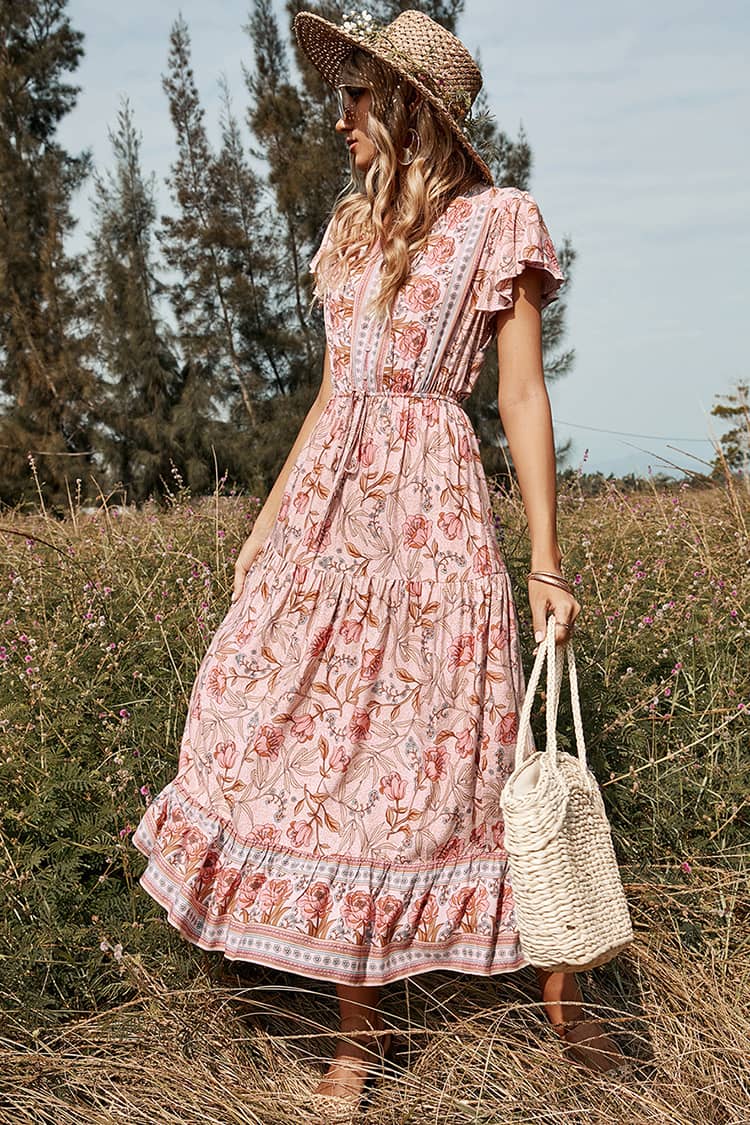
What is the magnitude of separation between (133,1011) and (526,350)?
1494 millimetres

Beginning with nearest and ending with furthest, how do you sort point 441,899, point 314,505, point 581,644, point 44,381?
1. point 441,899
2. point 314,505
3. point 581,644
4. point 44,381

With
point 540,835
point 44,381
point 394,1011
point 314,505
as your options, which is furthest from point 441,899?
point 44,381

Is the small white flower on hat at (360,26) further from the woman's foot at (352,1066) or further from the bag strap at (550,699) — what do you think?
the woman's foot at (352,1066)

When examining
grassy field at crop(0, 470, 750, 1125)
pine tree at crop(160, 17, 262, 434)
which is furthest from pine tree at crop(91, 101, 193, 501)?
grassy field at crop(0, 470, 750, 1125)

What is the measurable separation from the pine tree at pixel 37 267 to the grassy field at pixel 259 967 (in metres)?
8.36

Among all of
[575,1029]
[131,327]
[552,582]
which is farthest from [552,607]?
[131,327]

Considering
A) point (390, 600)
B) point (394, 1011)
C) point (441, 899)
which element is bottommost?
point (394, 1011)

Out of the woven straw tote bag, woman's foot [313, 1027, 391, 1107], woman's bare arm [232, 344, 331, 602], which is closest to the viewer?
the woven straw tote bag

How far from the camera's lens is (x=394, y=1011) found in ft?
7.15

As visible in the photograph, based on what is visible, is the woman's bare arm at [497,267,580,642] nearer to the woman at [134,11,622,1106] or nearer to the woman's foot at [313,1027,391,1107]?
the woman at [134,11,622,1106]

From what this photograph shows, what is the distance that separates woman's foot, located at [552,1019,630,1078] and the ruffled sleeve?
1324 millimetres

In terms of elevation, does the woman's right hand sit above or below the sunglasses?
below

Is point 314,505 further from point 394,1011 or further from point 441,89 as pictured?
point 394,1011

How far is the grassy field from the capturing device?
1.91 metres
